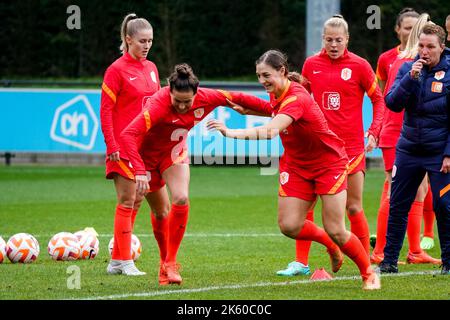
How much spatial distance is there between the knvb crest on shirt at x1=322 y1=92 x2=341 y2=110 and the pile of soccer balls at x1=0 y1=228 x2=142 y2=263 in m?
2.34

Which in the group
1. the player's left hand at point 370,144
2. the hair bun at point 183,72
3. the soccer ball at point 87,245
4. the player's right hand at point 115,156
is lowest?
the soccer ball at point 87,245

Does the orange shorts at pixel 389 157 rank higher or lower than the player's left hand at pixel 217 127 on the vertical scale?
lower

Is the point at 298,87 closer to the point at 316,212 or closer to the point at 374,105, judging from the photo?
the point at 374,105

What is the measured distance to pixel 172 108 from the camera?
8.59 metres

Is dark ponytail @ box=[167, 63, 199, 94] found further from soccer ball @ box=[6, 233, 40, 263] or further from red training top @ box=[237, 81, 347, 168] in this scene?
soccer ball @ box=[6, 233, 40, 263]


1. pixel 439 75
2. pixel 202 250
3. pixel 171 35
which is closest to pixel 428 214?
pixel 202 250

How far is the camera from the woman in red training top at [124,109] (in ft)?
30.9

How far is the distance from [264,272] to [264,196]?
771 centimetres

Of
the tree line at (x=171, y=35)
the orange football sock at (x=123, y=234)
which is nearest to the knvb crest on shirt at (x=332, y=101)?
the orange football sock at (x=123, y=234)

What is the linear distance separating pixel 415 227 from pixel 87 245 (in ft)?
10.6

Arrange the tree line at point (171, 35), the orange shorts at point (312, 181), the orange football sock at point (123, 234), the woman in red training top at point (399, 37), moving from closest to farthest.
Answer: the orange shorts at point (312, 181), the orange football sock at point (123, 234), the woman in red training top at point (399, 37), the tree line at point (171, 35)

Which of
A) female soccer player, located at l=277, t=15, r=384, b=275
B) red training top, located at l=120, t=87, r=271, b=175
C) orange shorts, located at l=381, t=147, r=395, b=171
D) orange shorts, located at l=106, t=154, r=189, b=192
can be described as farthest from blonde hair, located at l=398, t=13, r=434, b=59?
orange shorts, located at l=106, t=154, r=189, b=192

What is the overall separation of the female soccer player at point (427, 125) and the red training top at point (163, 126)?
4.27ft

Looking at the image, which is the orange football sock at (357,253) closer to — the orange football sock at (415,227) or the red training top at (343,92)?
the red training top at (343,92)
